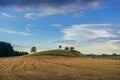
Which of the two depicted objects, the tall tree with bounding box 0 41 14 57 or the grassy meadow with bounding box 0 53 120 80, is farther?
the tall tree with bounding box 0 41 14 57

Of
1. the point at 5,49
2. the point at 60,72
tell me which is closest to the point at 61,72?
the point at 60,72

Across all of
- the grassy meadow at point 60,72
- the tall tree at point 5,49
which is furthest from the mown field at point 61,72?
the tall tree at point 5,49

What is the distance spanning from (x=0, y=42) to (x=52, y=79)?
6229 inches

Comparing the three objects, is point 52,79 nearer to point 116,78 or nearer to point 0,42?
point 116,78

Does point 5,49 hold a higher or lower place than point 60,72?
higher

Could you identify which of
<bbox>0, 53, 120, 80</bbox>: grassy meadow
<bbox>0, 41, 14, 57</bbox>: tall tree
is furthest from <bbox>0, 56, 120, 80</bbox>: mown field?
<bbox>0, 41, 14, 57</bbox>: tall tree

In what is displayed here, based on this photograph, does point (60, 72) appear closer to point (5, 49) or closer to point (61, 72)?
point (61, 72)

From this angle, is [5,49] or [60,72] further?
[5,49]

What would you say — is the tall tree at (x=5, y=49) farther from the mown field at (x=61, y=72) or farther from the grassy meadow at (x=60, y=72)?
the mown field at (x=61, y=72)

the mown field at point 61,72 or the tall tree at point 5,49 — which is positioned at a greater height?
the tall tree at point 5,49

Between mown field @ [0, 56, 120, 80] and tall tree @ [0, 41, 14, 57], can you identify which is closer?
mown field @ [0, 56, 120, 80]

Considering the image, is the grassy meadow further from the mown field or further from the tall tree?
the tall tree

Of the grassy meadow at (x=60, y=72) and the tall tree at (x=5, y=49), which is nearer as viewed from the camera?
the grassy meadow at (x=60, y=72)

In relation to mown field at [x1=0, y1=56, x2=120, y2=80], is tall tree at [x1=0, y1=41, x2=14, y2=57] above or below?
above
